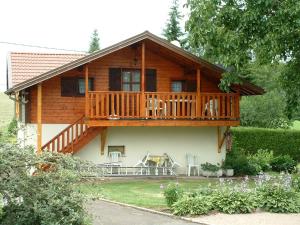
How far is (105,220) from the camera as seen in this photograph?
1386cm

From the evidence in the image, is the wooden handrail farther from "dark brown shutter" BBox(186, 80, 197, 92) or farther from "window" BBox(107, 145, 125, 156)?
"dark brown shutter" BBox(186, 80, 197, 92)

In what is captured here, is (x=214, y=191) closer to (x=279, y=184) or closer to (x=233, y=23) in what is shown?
(x=279, y=184)

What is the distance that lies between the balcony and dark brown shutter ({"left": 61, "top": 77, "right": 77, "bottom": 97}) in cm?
147

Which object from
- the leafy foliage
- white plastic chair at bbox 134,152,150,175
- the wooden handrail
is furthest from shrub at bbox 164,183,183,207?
white plastic chair at bbox 134,152,150,175

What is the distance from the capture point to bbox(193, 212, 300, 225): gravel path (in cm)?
1336

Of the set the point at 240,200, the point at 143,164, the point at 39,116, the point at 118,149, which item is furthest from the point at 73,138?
the point at 240,200

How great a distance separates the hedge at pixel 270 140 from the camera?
119 ft

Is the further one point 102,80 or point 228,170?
point 228,170

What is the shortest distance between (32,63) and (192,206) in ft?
51.3

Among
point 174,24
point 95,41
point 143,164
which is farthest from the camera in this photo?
point 95,41

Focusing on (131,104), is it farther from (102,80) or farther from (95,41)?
Answer: (95,41)

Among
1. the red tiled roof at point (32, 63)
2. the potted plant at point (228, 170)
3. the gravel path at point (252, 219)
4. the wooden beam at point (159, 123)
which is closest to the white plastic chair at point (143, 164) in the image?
the wooden beam at point (159, 123)

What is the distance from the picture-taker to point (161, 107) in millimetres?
24062

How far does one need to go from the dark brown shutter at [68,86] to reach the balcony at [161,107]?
4.81 feet
